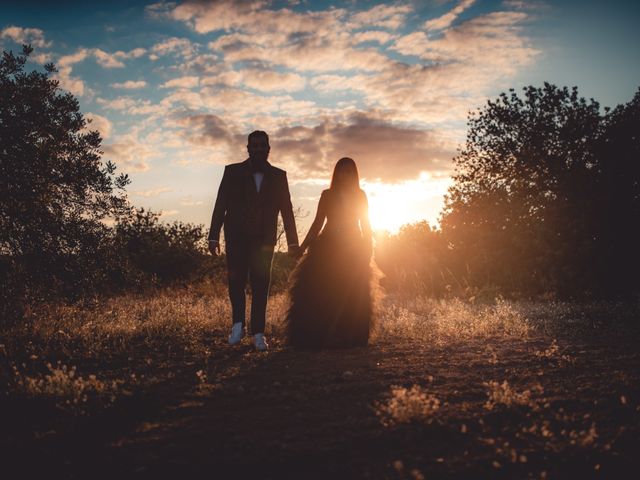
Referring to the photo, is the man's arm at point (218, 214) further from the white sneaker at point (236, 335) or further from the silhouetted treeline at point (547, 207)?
the silhouetted treeline at point (547, 207)

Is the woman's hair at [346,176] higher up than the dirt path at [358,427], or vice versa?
the woman's hair at [346,176]

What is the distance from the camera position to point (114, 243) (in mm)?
8250

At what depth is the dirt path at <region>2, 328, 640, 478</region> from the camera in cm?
240

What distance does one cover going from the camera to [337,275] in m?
6.00

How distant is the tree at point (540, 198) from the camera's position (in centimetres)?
1858

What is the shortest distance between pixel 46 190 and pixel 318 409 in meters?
5.81

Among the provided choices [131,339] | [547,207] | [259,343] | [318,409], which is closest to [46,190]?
[131,339]

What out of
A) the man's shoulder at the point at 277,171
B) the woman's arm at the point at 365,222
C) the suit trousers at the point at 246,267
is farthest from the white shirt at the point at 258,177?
the woman's arm at the point at 365,222

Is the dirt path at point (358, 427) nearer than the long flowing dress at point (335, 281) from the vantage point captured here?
Yes

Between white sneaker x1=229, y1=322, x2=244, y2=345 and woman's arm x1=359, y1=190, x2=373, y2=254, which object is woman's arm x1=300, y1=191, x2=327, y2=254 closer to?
woman's arm x1=359, y1=190, x2=373, y2=254

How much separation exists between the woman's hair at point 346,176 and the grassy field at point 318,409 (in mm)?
1910

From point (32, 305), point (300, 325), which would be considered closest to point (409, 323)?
point (300, 325)

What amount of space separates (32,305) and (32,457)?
17.8 ft

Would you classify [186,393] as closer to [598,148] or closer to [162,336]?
[162,336]
